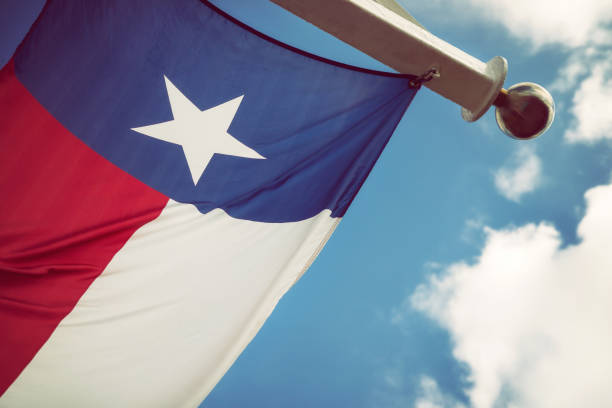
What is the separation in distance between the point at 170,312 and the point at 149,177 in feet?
2.90

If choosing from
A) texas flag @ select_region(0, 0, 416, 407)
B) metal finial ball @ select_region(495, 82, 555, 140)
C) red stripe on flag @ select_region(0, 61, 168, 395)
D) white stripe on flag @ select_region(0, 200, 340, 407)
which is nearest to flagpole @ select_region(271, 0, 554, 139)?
metal finial ball @ select_region(495, 82, 555, 140)

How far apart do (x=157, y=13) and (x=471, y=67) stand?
2126mm

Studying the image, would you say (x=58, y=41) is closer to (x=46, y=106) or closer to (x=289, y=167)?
(x=46, y=106)

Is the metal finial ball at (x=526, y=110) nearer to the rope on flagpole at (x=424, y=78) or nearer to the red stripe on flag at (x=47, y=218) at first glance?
the rope on flagpole at (x=424, y=78)

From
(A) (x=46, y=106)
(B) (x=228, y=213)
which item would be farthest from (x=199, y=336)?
(A) (x=46, y=106)

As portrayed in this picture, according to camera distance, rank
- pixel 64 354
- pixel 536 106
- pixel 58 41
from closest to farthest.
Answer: pixel 64 354
pixel 58 41
pixel 536 106

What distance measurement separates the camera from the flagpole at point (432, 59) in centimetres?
233

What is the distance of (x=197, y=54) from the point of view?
2193 mm

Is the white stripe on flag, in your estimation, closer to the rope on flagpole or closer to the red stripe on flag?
the red stripe on flag

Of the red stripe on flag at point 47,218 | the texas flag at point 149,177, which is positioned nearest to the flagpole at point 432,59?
the texas flag at point 149,177

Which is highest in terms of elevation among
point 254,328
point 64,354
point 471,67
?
point 471,67

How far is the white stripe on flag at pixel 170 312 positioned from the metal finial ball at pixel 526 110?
58.2 inches

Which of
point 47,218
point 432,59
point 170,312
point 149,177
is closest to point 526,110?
point 432,59

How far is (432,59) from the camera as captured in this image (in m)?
2.41
